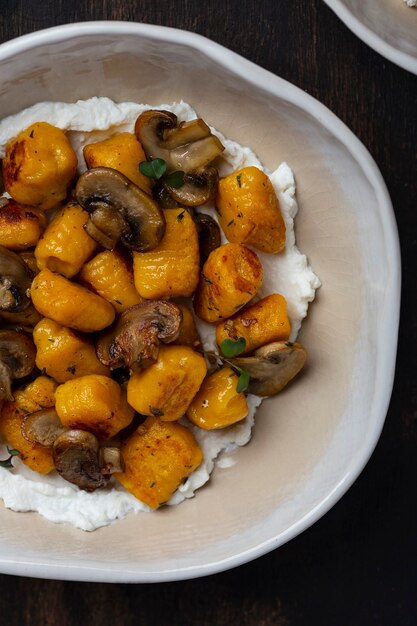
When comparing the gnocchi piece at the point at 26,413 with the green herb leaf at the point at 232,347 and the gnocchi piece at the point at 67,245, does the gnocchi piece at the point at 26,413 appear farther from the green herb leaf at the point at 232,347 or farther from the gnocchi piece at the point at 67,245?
the green herb leaf at the point at 232,347

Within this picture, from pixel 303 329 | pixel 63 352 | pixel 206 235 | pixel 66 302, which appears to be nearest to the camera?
pixel 66 302

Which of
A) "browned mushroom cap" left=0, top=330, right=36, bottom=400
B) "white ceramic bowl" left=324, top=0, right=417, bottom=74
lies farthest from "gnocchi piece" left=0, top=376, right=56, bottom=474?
"white ceramic bowl" left=324, top=0, right=417, bottom=74

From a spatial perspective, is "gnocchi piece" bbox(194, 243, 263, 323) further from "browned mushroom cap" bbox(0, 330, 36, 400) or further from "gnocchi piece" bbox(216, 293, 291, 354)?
"browned mushroom cap" bbox(0, 330, 36, 400)

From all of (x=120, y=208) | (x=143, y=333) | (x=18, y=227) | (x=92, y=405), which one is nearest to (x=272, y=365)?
(x=143, y=333)

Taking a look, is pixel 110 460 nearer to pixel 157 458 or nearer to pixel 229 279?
pixel 157 458

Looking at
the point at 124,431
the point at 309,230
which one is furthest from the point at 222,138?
the point at 124,431

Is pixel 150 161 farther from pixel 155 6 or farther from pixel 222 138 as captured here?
pixel 155 6

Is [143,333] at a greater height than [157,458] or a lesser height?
greater
